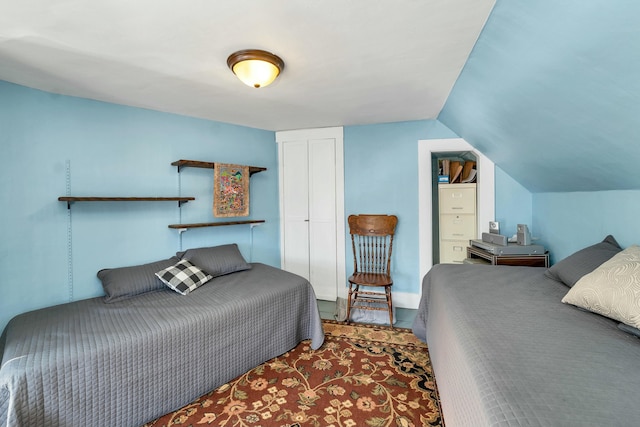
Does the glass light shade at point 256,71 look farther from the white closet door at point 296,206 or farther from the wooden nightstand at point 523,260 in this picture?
the wooden nightstand at point 523,260

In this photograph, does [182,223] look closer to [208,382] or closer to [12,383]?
[208,382]

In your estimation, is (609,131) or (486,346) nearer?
(486,346)

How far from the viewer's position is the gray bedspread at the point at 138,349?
1487 millimetres

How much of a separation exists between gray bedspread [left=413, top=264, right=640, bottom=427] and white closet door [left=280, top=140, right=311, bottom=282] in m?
2.41

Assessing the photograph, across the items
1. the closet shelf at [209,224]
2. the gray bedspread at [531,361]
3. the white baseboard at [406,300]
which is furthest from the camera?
the white baseboard at [406,300]

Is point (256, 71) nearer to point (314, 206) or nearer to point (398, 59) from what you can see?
point (398, 59)

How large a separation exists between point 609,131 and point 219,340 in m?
2.66

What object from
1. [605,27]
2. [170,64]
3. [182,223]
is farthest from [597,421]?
[182,223]

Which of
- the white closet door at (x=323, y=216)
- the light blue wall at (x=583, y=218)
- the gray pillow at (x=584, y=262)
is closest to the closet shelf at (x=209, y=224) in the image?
the white closet door at (x=323, y=216)

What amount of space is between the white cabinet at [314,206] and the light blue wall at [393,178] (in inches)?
6.6

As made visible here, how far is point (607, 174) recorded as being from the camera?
191 cm

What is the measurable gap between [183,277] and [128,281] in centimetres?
41

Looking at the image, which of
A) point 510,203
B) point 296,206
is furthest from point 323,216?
point 510,203

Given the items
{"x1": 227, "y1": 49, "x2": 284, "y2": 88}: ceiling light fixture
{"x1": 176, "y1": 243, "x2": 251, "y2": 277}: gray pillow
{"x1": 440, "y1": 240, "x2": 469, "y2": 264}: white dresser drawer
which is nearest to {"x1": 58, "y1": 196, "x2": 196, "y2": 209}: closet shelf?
{"x1": 176, "y1": 243, "x2": 251, "y2": 277}: gray pillow
